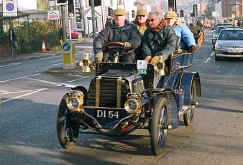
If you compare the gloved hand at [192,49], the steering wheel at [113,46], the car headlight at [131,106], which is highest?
the steering wheel at [113,46]

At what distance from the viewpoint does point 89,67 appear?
7582mm

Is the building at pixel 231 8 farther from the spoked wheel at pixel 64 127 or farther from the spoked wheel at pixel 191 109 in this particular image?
the spoked wheel at pixel 64 127

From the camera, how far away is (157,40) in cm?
784

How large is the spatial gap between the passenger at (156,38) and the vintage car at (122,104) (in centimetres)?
50

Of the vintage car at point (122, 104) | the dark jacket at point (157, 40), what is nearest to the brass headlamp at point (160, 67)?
the vintage car at point (122, 104)

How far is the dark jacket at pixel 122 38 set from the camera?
7762 mm

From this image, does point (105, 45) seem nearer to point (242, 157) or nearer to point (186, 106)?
point (186, 106)

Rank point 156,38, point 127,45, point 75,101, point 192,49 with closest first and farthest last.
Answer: point 75,101 < point 127,45 < point 156,38 < point 192,49

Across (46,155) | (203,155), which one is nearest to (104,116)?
(46,155)

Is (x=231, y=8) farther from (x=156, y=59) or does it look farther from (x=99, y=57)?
(x=156, y=59)

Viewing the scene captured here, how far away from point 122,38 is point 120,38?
1.9 inches

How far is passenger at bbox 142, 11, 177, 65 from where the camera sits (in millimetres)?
7752

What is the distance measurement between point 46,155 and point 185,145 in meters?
2.14

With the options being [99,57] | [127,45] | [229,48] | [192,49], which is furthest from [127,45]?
[229,48]
